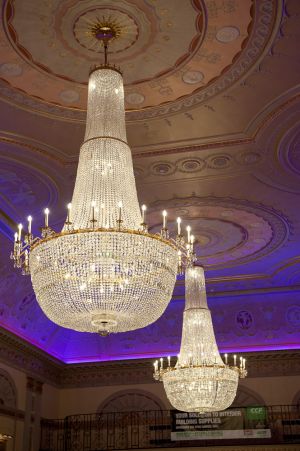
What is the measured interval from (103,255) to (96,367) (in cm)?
1231

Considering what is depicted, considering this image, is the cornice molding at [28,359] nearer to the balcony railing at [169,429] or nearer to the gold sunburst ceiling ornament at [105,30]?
the balcony railing at [169,429]

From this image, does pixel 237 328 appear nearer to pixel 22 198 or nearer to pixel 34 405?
pixel 34 405

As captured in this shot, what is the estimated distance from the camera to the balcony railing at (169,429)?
14.1 metres

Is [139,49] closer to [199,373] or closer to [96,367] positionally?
[199,373]

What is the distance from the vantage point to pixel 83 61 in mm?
6570

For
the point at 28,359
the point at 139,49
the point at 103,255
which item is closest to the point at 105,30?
the point at 139,49

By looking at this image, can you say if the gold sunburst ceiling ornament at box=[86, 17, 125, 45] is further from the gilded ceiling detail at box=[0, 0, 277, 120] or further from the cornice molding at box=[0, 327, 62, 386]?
the cornice molding at box=[0, 327, 62, 386]

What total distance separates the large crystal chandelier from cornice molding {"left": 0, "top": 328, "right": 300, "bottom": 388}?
351 inches

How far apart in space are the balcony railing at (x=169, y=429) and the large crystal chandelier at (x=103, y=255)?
9878 mm

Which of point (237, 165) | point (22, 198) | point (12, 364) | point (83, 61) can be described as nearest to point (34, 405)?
point (12, 364)

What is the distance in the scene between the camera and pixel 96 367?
1645cm

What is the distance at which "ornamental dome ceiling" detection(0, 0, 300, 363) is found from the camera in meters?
5.96

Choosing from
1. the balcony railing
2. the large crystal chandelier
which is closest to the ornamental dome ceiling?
the large crystal chandelier

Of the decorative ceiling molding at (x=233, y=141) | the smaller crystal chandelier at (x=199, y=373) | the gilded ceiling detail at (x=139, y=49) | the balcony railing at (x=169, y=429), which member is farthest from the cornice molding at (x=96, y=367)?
the gilded ceiling detail at (x=139, y=49)
